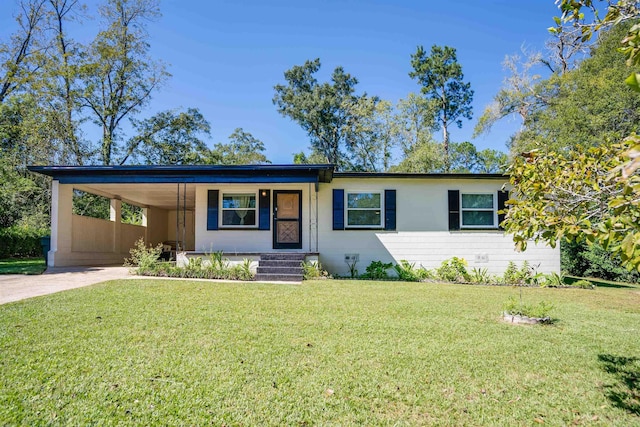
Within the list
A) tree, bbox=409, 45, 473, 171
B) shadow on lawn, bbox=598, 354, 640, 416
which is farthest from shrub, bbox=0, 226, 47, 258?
tree, bbox=409, 45, 473, 171

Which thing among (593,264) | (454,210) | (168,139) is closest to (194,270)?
(454,210)

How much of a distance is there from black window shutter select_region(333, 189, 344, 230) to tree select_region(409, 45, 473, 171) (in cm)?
1795

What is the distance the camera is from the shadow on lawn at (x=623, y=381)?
2.94 m

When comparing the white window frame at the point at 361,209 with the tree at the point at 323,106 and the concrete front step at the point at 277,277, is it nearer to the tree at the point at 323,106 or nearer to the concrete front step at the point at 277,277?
the concrete front step at the point at 277,277

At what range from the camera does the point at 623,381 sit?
10.9 ft

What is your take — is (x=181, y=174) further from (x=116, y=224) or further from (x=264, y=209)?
(x=116, y=224)

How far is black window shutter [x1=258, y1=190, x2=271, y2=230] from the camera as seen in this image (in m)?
11.5

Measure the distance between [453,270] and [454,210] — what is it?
6.11 ft

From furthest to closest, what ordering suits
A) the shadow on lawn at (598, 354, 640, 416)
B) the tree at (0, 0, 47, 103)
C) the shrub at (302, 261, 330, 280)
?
the tree at (0, 0, 47, 103) → the shrub at (302, 261, 330, 280) → the shadow on lawn at (598, 354, 640, 416)

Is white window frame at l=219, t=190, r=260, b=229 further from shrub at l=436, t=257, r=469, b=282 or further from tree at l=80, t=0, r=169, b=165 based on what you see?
tree at l=80, t=0, r=169, b=165

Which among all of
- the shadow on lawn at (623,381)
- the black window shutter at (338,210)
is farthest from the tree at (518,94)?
the shadow on lawn at (623,381)

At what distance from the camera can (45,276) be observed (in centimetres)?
884

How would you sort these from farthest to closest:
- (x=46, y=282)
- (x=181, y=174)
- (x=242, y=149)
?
(x=242, y=149), (x=181, y=174), (x=46, y=282)

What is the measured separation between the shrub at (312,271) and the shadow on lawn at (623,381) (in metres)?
6.88
